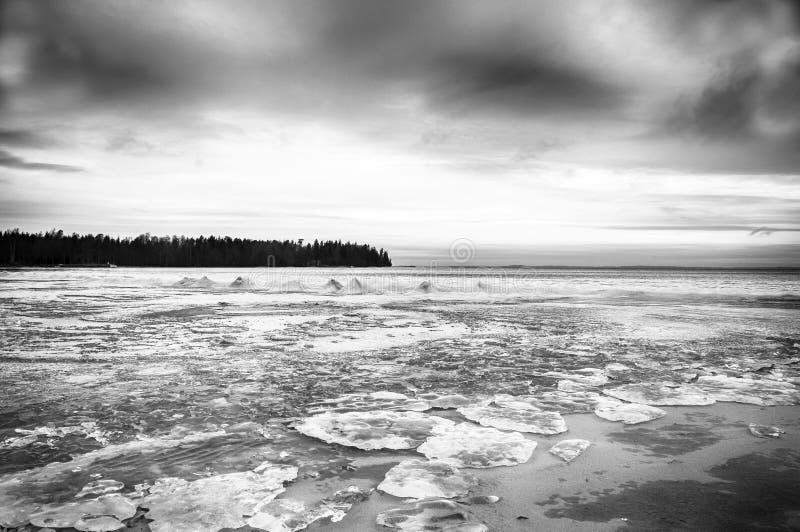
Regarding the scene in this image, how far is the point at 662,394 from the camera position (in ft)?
15.9

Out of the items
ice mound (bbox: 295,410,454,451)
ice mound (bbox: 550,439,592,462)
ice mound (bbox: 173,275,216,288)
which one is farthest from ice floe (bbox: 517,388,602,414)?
ice mound (bbox: 173,275,216,288)

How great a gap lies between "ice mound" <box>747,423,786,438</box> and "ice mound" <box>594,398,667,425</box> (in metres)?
0.66

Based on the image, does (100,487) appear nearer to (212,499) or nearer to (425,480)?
(212,499)

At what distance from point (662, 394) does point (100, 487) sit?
16.8ft

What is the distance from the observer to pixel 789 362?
659cm

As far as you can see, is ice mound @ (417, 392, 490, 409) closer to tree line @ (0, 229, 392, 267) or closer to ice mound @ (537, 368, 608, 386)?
ice mound @ (537, 368, 608, 386)

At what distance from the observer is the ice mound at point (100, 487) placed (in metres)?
2.63

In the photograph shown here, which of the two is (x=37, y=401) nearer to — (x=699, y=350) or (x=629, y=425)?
(x=629, y=425)

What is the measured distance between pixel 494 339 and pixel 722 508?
609 cm

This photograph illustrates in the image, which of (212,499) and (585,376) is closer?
(212,499)

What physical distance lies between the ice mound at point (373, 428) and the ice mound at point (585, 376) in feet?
7.41

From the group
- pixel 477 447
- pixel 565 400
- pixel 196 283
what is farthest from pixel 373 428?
pixel 196 283

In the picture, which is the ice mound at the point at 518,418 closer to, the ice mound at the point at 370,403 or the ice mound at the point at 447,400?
the ice mound at the point at 447,400

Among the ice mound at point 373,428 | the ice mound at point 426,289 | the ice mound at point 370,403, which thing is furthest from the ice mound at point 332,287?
the ice mound at point 373,428
